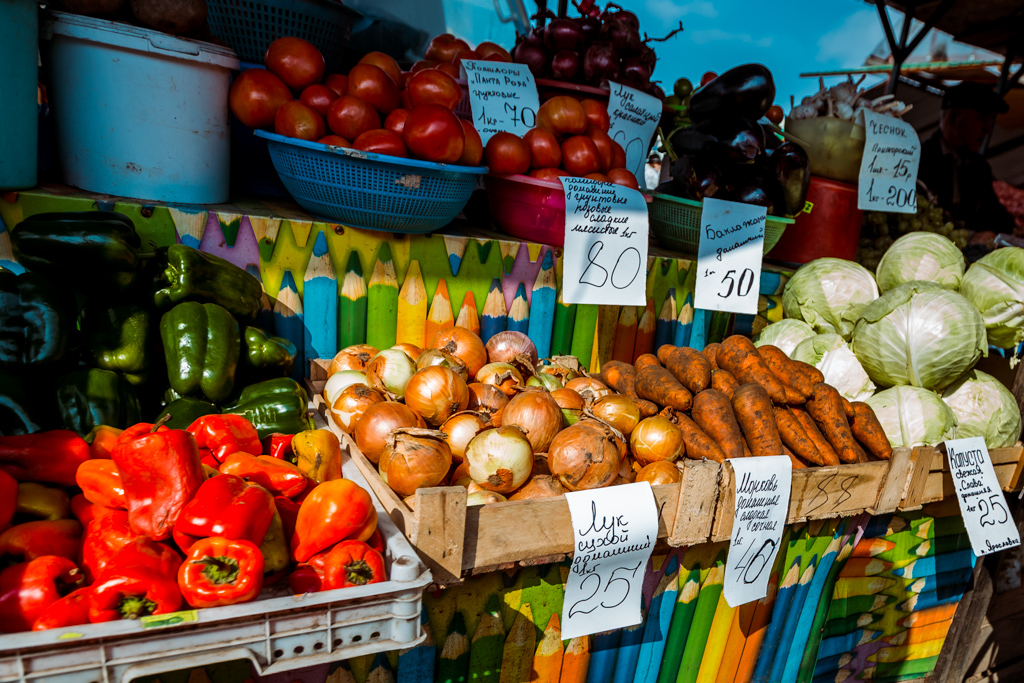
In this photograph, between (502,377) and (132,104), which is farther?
(502,377)

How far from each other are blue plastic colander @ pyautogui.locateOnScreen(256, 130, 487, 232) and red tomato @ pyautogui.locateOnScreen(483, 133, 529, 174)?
0.16 metres

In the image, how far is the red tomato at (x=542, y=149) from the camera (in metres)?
2.06

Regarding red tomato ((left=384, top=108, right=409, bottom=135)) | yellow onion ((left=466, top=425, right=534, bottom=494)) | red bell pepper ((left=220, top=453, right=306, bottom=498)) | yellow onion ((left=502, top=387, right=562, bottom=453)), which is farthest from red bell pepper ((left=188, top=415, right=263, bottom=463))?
red tomato ((left=384, top=108, right=409, bottom=135))

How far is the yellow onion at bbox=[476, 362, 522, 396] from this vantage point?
1.81 meters

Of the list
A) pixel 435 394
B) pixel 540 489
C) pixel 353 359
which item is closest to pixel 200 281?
pixel 353 359

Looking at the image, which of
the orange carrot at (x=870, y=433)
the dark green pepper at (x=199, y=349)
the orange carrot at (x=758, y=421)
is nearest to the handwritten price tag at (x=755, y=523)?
the orange carrot at (x=758, y=421)

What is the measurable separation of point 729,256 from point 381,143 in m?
1.24

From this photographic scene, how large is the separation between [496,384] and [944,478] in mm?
1498

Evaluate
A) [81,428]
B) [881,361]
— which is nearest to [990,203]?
[881,361]

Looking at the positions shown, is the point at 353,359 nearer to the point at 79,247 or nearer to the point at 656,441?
the point at 79,247

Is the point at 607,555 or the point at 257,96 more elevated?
the point at 257,96

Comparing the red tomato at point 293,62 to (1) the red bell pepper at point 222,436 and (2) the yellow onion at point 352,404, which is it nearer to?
(2) the yellow onion at point 352,404

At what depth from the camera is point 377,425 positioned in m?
1.51

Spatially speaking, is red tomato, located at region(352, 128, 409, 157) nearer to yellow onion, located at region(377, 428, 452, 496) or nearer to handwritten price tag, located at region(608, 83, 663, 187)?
yellow onion, located at region(377, 428, 452, 496)
